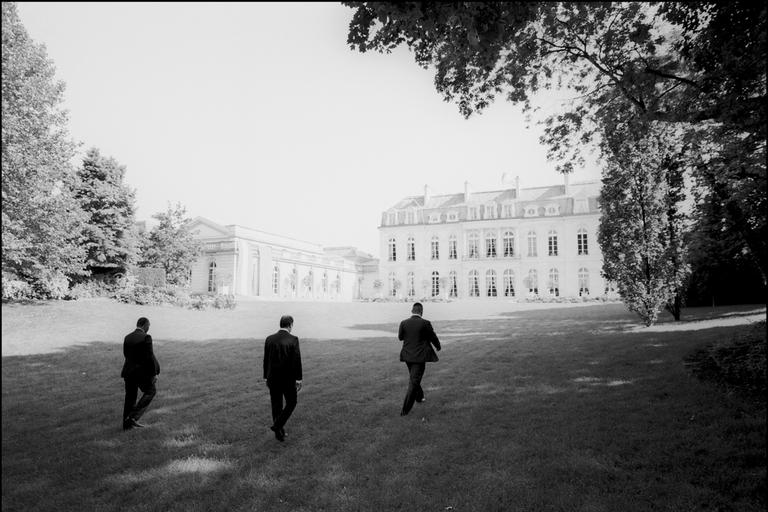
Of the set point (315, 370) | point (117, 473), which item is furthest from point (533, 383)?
point (117, 473)

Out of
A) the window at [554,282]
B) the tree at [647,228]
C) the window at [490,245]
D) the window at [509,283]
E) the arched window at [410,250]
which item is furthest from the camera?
the arched window at [410,250]

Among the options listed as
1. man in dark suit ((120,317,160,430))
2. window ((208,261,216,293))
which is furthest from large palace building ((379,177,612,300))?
man in dark suit ((120,317,160,430))

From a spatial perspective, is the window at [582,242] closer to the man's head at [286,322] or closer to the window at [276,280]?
the window at [276,280]

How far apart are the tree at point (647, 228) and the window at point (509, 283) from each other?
3896 centimetres

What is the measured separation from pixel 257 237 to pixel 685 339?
42421 millimetres

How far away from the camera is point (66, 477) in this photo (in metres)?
5.22

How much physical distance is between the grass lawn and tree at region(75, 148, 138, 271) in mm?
16991

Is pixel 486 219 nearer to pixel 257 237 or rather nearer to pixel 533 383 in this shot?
pixel 257 237

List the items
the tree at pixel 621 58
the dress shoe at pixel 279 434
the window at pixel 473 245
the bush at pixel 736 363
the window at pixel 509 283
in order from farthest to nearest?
1. the window at pixel 473 245
2. the window at pixel 509 283
3. the bush at pixel 736 363
4. the dress shoe at pixel 279 434
5. the tree at pixel 621 58

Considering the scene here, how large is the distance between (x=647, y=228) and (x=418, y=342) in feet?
42.4

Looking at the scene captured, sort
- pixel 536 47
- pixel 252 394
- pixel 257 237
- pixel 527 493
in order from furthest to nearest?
pixel 257 237
pixel 252 394
pixel 536 47
pixel 527 493

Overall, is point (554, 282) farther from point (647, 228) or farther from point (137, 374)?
point (137, 374)

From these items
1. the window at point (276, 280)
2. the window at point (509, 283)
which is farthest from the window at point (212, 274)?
the window at point (509, 283)

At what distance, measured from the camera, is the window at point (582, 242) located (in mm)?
52312
